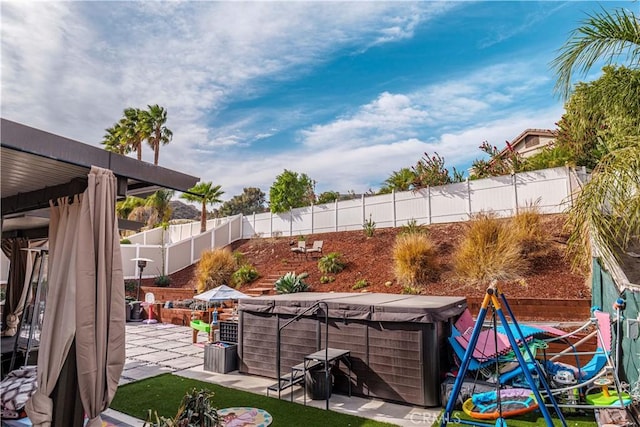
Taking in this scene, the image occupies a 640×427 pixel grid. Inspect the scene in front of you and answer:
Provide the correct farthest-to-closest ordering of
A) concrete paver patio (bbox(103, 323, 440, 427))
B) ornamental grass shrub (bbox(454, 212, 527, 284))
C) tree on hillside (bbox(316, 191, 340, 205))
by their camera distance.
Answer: tree on hillside (bbox(316, 191, 340, 205))
ornamental grass shrub (bbox(454, 212, 527, 284))
concrete paver patio (bbox(103, 323, 440, 427))

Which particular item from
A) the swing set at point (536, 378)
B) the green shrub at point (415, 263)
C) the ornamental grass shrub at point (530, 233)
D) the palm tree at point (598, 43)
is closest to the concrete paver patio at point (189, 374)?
the swing set at point (536, 378)

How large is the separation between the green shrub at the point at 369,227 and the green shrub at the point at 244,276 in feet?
15.8

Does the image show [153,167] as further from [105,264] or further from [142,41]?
[142,41]

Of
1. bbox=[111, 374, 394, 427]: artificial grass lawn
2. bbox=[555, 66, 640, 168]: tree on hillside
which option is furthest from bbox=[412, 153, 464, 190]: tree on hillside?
bbox=[111, 374, 394, 427]: artificial grass lawn

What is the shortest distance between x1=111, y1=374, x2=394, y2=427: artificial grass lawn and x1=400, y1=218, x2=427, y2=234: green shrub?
906 centimetres

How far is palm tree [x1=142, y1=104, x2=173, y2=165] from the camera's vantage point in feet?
74.1

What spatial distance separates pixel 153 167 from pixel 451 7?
278 inches

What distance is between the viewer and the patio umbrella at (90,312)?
2.74m

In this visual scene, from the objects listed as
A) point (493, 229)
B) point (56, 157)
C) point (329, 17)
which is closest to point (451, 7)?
point (329, 17)

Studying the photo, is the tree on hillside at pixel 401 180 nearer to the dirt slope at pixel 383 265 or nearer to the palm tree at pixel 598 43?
the dirt slope at pixel 383 265

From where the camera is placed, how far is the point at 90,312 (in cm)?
278

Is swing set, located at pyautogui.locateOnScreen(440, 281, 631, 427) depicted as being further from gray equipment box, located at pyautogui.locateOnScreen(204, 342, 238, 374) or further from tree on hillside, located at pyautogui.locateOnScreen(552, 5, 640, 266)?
gray equipment box, located at pyautogui.locateOnScreen(204, 342, 238, 374)

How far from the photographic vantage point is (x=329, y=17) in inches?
282

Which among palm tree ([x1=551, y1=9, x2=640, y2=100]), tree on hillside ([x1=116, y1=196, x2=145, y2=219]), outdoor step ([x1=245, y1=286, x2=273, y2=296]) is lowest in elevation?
outdoor step ([x1=245, y1=286, x2=273, y2=296])
